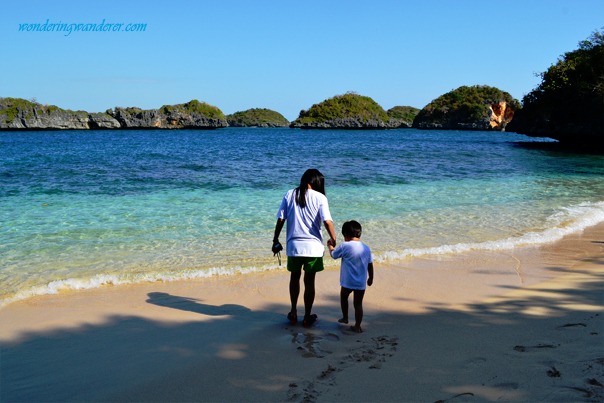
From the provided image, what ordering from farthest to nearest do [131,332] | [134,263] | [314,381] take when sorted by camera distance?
[134,263]
[131,332]
[314,381]

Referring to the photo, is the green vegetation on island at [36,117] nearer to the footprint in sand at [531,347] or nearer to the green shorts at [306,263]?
the green shorts at [306,263]

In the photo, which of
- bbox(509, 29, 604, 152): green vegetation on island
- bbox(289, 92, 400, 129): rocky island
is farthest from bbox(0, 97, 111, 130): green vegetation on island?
bbox(509, 29, 604, 152): green vegetation on island

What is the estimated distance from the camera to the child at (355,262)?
4.77m

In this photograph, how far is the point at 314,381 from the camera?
3.69 metres

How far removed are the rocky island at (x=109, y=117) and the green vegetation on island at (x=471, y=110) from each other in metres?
67.4

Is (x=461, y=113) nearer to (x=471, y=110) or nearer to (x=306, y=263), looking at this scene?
(x=471, y=110)

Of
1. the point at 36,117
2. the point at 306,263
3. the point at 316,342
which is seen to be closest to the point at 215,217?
the point at 306,263

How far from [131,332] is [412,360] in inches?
109

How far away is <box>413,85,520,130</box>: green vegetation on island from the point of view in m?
142

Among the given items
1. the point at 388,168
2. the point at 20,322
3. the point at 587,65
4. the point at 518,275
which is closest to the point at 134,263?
the point at 20,322

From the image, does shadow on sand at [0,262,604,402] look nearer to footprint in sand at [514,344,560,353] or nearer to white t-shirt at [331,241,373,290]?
footprint in sand at [514,344,560,353]

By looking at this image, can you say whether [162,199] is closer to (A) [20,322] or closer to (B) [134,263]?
(B) [134,263]

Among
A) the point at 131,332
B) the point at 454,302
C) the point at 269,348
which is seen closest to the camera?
the point at 269,348

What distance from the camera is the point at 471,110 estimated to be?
14575 cm
